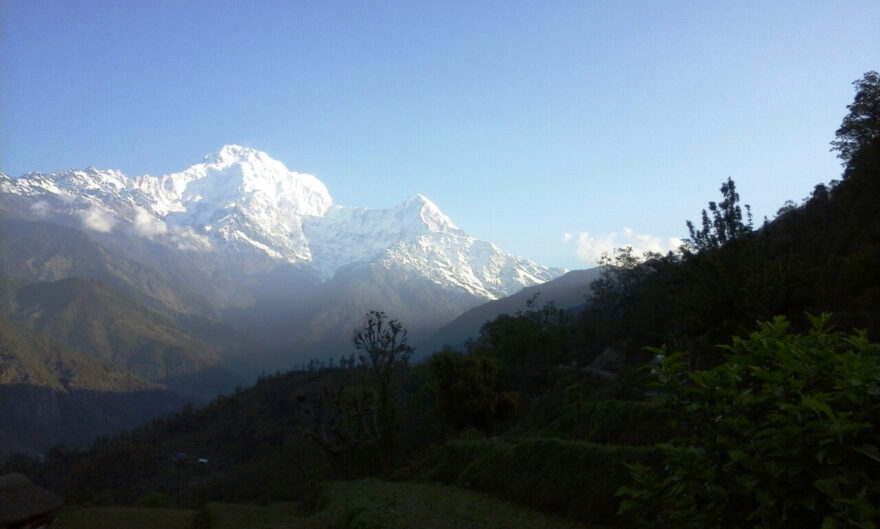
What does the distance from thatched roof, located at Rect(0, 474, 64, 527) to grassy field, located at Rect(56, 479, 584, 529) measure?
200 inches

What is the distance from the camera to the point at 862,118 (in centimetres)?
3688

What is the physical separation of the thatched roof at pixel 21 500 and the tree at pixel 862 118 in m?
40.7

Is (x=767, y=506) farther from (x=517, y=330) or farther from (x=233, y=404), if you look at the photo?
(x=233, y=404)

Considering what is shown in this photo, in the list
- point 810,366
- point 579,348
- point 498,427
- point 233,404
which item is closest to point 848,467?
point 810,366

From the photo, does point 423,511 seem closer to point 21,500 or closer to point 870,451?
point 870,451

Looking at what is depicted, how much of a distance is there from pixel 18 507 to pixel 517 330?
2810 cm

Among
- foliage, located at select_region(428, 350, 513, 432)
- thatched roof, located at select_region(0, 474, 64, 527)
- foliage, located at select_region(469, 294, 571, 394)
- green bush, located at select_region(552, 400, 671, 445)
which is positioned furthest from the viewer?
foliage, located at select_region(469, 294, 571, 394)

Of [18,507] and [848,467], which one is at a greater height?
[848,467]

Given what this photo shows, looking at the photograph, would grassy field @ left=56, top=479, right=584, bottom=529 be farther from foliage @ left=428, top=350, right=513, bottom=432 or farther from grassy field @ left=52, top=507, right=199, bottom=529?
foliage @ left=428, top=350, right=513, bottom=432

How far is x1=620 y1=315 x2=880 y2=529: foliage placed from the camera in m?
3.01

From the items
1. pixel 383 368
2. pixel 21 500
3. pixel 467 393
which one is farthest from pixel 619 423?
pixel 21 500

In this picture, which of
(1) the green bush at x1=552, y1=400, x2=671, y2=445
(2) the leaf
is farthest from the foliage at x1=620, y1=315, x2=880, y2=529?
(1) the green bush at x1=552, y1=400, x2=671, y2=445

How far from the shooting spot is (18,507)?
2714cm

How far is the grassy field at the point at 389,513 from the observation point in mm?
12227
